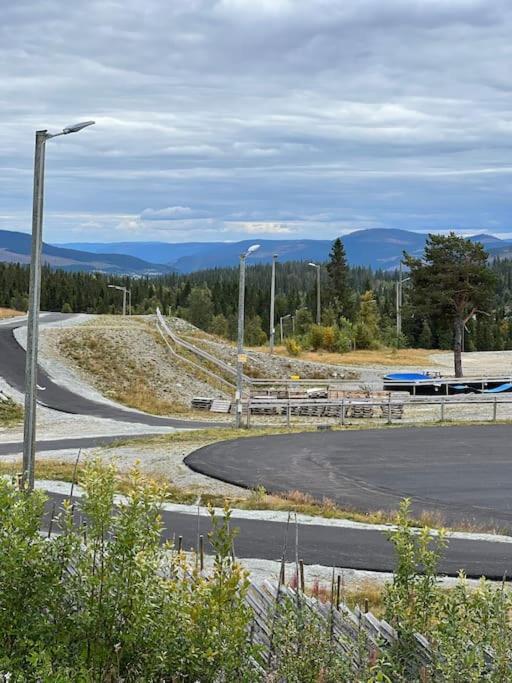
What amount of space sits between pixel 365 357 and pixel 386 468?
4916 centimetres

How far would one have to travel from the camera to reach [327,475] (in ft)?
81.7

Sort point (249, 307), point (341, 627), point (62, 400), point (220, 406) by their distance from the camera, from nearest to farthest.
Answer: point (341, 627), point (62, 400), point (220, 406), point (249, 307)

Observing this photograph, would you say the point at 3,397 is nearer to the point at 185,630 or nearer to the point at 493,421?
the point at 493,421

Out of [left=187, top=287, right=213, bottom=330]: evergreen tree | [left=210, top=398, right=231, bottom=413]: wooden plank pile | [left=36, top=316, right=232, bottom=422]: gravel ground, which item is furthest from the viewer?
[left=187, top=287, right=213, bottom=330]: evergreen tree

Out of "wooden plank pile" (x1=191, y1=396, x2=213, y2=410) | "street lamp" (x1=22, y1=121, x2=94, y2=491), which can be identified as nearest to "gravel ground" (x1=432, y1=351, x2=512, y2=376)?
"wooden plank pile" (x1=191, y1=396, x2=213, y2=410)

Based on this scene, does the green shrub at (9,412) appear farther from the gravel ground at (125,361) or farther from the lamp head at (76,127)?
the lamp head at (76,127)

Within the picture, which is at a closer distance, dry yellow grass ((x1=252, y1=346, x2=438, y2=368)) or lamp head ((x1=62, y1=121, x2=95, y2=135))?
lamp head ((x1=62, y1=121, x2=95, y2=135))

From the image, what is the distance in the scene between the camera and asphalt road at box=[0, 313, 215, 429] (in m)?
40.4

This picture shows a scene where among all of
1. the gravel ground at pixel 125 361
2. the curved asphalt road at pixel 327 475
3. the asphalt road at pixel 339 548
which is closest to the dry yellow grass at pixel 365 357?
the gravel ground at pixel 125 361

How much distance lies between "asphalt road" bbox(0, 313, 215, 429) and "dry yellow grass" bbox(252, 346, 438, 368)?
77.5ft

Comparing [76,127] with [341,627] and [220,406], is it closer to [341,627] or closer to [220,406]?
[341,627]

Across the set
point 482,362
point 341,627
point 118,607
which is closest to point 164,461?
point 341,627

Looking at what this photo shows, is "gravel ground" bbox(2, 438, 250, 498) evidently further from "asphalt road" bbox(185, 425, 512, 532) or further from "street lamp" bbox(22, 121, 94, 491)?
"street lamp" bbox(22, 121, 94, 491)

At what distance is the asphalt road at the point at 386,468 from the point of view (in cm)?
2133
